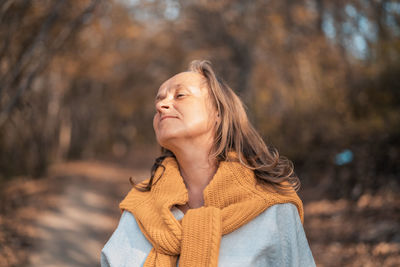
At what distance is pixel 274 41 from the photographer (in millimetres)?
10312

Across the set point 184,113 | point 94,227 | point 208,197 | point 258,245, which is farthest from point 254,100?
point 258,245

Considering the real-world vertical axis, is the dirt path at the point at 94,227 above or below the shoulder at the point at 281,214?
above

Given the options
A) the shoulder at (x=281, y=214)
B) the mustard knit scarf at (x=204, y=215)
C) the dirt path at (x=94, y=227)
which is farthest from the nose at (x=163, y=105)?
the dirt path at (x=94, y=227)

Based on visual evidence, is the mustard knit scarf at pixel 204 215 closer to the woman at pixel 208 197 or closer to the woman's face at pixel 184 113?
the woman at pixel 208 197

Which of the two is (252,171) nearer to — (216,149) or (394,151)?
(216,149)

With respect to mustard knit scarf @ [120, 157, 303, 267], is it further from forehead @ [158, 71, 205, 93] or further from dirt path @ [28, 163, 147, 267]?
dirt path @ [28, 163, 147, 267]

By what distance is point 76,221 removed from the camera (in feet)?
26.7

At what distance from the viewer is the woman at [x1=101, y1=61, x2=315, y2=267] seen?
5.11 feet

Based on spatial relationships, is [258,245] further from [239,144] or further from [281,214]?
[239,144]

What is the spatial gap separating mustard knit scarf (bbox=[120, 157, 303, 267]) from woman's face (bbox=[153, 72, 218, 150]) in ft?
0.60

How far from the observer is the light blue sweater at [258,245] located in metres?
1.54

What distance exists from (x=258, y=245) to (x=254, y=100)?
32.5 feet

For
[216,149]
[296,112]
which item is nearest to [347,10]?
[296,112]

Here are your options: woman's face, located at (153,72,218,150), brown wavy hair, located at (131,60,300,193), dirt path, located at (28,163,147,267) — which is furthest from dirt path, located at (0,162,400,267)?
woman's face, located at (153,72,218,150)
